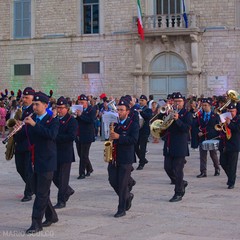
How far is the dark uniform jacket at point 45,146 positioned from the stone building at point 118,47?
2105cm

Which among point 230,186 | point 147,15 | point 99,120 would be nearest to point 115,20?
point 147,15

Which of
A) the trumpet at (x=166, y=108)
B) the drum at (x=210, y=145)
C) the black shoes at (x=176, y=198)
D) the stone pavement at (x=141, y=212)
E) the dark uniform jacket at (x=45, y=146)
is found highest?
the trumpet at (x=166, y=108)

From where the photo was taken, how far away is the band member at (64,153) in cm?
1031

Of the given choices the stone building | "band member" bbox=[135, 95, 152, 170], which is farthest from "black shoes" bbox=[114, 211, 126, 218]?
the stone building

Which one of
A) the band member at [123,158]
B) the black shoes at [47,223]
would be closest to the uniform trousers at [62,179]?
the band member at [123,158]

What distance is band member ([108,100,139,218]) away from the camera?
378 inches

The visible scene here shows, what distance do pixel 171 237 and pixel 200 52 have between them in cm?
2207

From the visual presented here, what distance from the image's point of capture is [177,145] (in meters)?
10.9

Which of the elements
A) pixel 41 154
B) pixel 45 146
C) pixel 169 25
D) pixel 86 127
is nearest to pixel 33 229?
pixel 41 154

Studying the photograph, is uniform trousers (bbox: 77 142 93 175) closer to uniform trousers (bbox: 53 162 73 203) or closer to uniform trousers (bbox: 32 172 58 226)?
uniform trousers (bbox: 53 162 73 203)

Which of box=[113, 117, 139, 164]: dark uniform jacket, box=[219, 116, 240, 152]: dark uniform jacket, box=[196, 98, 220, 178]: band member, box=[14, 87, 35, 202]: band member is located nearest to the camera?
box=[113, 117, 139, 164]: dark uniform jacket

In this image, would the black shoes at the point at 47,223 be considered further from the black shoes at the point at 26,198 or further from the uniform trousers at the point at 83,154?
the uniform trousers at the point at 83,154

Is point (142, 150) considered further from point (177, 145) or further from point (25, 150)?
point (25, 150)

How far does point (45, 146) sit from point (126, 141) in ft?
4.96
